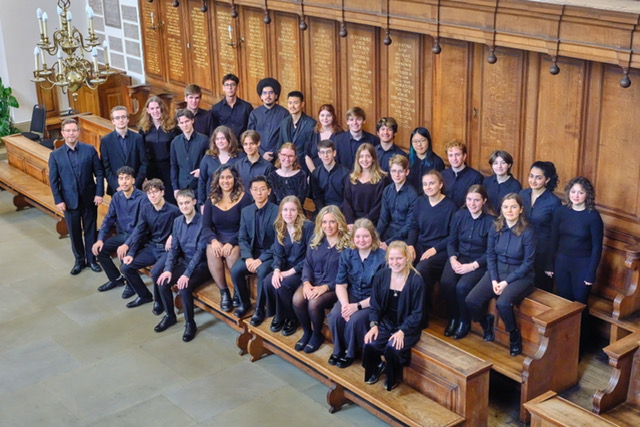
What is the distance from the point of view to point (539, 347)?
6.97m

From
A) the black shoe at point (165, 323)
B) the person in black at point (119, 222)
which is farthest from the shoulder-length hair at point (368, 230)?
the person in black at point (119, 222)

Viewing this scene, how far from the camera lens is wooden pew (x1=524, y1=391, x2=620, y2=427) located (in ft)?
20.0

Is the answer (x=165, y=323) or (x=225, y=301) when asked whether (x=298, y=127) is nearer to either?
(x=225, y=301)

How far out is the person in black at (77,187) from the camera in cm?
982

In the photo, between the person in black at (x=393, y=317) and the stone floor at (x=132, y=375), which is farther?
the stone floor at (x=132, y=375)

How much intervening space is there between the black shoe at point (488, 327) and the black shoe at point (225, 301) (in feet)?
8.00

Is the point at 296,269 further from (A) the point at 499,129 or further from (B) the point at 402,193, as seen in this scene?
(A) the point at 499,129

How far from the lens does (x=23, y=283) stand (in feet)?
32.4

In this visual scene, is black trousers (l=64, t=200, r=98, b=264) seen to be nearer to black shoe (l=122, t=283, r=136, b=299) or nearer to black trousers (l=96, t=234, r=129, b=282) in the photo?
black trousers (l=96, t=234, r=129, b=282)

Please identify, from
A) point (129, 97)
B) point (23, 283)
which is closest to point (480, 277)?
point (23, 283)

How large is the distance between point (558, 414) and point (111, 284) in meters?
5.20

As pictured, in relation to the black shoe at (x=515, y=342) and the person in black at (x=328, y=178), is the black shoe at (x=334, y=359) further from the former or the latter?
the person in black at (x=328, y=178)

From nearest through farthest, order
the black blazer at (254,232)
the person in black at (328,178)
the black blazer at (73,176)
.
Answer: the black blazer at (254,232) → the person in black at (328,178) → the black blazer at (73,176)

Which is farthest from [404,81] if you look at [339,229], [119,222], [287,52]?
[119,222]
